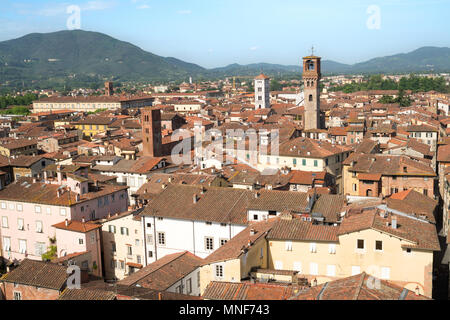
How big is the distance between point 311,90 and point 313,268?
49.0 meters

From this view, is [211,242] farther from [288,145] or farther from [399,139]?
[399,139]

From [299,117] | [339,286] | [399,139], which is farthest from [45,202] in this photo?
[299,117]

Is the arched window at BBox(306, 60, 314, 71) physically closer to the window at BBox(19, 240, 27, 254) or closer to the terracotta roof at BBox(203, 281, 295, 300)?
the window at BBox(19, 240, 27, 254)

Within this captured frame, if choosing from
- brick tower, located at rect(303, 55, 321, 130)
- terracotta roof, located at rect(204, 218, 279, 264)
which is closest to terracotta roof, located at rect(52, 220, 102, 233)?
terracotta roof, located at rect(204, 218, 279, 264)

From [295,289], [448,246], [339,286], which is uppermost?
[339,286]

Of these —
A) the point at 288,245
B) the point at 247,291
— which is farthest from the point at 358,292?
the point at 288,245

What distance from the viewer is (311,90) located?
219 ft

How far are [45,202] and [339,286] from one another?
25544 millimetres

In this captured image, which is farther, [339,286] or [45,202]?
[45,202]

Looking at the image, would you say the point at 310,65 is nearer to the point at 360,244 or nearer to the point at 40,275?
the point at 360,244

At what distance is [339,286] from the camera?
12.3 m

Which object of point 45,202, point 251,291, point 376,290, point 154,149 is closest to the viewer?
point 376,290

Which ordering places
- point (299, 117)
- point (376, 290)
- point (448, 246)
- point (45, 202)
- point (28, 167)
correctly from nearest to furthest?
point (376, 290) < point (448, 246) < point (45, 202) < point (28, 167) < point (299, 117)

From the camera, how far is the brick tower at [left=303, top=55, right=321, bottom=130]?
66812 mm
